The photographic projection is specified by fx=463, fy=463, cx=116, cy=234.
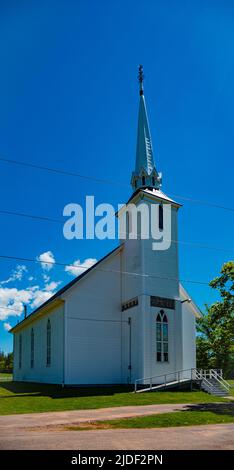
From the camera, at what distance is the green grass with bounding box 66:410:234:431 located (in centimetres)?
1356

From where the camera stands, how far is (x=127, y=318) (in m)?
30.3

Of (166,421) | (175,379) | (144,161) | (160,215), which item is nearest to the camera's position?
(166,421)

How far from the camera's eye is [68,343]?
93.7 feet

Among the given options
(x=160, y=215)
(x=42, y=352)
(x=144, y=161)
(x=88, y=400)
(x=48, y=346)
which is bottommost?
(x=88, y=400)

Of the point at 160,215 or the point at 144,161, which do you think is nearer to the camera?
the point at 160,215

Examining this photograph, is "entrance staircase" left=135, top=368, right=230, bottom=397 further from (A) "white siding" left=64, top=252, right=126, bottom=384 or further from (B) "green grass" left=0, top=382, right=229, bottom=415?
(A) "white siding" left=64, top=252, right=126, bottom=384

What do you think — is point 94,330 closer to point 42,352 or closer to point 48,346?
point 48,346

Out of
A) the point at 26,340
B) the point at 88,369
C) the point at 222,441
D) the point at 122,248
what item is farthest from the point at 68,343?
the point at 222,441

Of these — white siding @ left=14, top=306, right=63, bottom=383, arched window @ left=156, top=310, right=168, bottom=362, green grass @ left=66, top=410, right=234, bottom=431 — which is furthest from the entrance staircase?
green grass @ left=66, top=410, right=234, bottom=431

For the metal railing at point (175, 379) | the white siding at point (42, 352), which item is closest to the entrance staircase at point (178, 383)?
the metal railing at point (175, 379)

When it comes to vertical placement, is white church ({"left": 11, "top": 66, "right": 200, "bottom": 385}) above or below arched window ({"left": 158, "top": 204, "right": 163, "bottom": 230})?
below

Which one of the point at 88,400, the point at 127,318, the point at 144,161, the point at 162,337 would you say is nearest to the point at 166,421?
the point at 88,400

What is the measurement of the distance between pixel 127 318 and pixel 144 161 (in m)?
11.3
